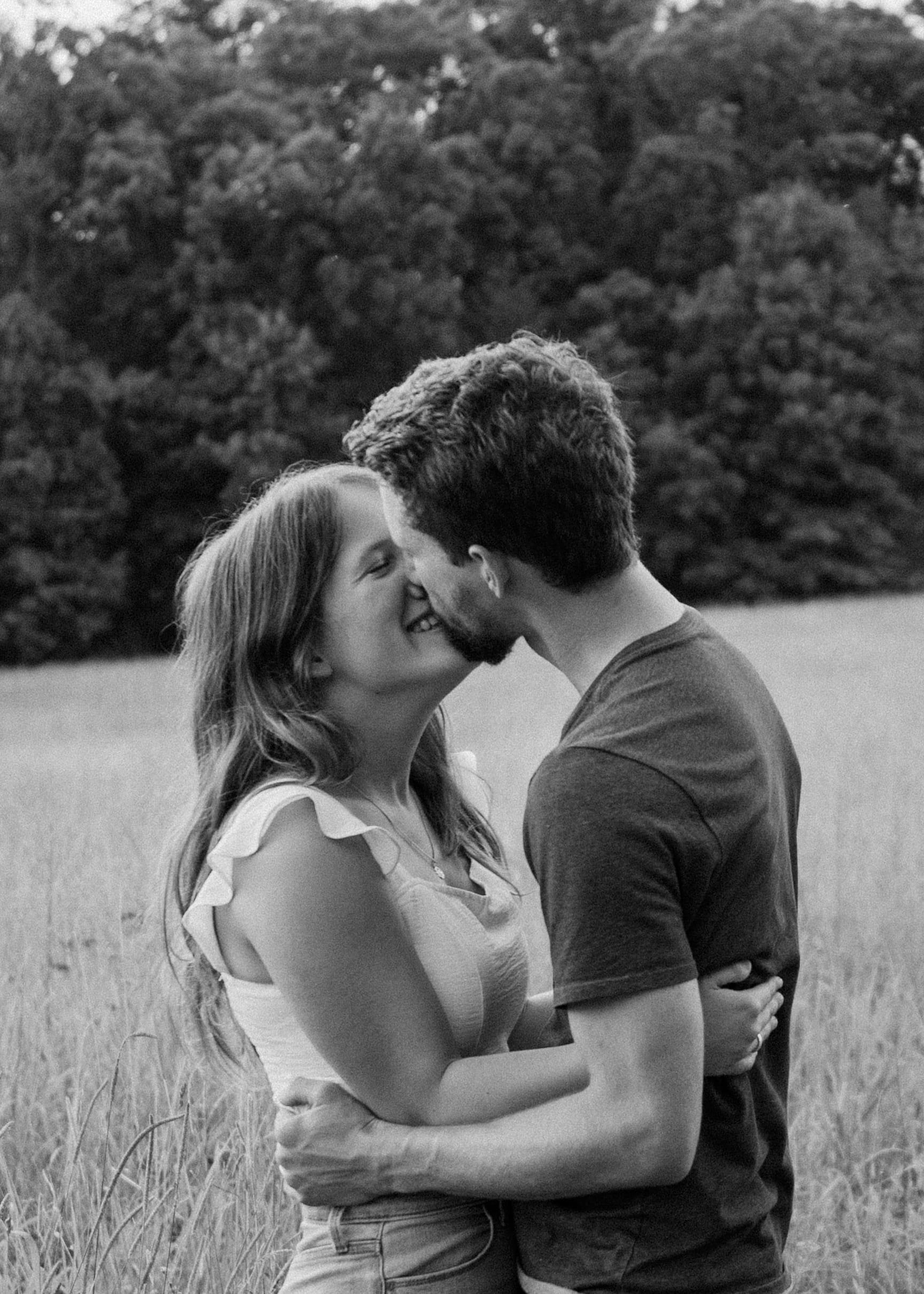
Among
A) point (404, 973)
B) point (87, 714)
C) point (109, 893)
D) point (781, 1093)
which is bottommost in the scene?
point (87, 714)

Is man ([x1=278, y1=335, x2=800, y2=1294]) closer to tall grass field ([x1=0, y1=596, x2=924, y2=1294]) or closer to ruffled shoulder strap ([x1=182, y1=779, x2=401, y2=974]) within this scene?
ruffled shoulder strap ([x1=182, y1=779, x2=401, y2=974])

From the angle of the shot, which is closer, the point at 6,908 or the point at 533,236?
the point at 6,908

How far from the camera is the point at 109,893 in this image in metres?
5.16

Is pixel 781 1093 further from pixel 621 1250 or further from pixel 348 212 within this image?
pixel 348 212

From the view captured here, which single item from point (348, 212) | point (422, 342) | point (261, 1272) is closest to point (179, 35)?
point (348, 212)

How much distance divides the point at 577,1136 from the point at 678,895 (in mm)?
314

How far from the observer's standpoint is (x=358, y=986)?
80.9 inches

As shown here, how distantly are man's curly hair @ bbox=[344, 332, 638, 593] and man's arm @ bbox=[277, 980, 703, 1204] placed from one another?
0.53m

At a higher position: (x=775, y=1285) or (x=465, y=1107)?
(x=465, y=1107)

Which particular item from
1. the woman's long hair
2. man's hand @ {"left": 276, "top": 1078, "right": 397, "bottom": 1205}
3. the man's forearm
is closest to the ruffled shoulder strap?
the woman's long hair

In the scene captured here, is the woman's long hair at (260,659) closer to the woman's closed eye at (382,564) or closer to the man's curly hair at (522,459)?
the woman's closed eye at (382,564)

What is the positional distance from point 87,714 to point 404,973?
50.3ft

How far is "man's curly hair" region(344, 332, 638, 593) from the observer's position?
1854mm

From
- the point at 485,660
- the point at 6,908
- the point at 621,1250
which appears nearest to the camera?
the point at 621,1250
